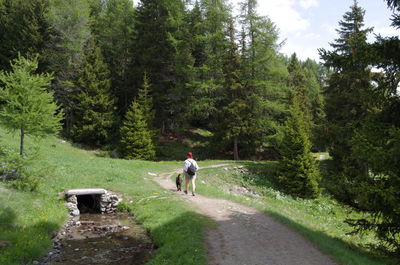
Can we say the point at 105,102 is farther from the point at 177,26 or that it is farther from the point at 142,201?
the point at 142,201

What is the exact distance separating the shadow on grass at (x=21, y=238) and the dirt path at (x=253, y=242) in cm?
662

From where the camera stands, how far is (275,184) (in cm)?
2878

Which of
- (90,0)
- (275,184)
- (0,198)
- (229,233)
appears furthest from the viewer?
(90,0)

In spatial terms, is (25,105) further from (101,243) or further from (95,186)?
(101,243)

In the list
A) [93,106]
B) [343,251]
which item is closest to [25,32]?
[93,106]

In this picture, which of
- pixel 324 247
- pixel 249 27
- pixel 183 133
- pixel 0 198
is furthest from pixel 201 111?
pixel 324 247

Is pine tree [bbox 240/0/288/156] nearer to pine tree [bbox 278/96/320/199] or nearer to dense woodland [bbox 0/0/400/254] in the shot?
dense woodland [bbox 0/0/400/254]

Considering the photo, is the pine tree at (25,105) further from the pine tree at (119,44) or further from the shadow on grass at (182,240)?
A: the pine tree at (119,44)

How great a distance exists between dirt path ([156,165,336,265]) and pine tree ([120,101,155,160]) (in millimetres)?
19931

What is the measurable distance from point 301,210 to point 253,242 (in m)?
12.8

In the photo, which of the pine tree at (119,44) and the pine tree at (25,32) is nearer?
the pine tree at (25,32)

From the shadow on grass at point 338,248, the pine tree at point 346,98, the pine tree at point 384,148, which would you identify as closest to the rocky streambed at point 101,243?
the shadow on grass at point 338,248

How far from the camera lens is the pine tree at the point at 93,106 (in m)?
38.7

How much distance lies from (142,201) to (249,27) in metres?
29.5
